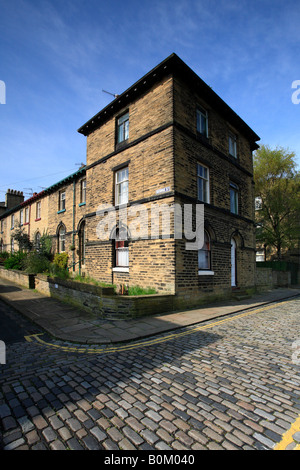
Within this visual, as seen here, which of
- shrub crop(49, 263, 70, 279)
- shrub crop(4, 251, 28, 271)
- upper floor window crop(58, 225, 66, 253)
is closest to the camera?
shrub crop(49, 263, 70, 279)

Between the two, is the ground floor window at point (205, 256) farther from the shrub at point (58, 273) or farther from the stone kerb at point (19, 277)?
the stone kerb at point (19, 277)

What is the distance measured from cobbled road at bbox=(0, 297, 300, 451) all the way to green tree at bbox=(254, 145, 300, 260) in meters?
18.0

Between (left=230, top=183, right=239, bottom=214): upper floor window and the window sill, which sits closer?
the window sill

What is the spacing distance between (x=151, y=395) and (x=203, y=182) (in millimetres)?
9424

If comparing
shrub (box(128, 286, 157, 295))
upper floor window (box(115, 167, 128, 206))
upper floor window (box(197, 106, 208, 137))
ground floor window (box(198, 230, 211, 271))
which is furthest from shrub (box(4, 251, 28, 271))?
upper floor window (box(197, 106, 208, 137))

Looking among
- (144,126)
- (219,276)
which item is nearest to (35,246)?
(144,126)

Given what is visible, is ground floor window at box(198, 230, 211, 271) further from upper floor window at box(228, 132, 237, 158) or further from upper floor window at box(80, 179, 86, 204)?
upper floor window at box(80, 179, 86, 204)

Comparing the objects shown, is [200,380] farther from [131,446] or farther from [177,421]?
[131,446]

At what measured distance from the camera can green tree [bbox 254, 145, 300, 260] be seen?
20562 millimetres

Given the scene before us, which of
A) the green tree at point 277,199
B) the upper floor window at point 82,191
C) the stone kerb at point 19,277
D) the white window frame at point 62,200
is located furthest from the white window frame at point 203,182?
the green tree at point 277,199

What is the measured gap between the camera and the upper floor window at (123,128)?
11.5 m

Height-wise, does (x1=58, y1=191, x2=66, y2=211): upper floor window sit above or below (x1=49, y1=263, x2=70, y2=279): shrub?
above

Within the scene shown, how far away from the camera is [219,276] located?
35.9 ft

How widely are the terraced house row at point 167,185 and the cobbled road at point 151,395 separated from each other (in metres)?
4.11
